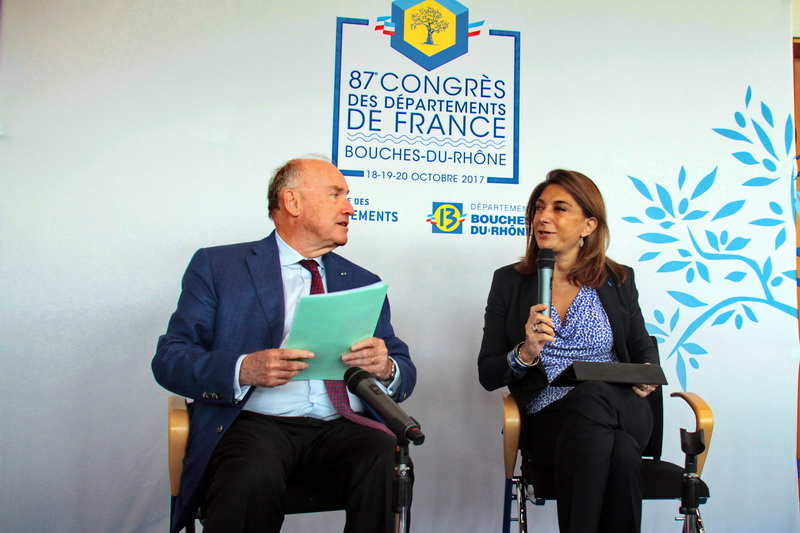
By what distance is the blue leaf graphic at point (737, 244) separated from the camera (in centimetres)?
353

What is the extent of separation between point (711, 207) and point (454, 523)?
6.91 feet

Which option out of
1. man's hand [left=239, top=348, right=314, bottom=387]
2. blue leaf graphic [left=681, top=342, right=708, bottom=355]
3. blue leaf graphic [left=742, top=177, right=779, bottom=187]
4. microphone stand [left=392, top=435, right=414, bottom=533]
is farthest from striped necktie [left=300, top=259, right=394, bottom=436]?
blue leaf graphic [left=742, top=177, right=779, bottom=187]

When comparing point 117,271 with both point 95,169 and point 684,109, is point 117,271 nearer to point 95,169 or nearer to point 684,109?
point 95,169

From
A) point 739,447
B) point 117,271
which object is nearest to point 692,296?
point 739,447

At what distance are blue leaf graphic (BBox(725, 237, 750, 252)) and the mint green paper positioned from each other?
244 centimetres

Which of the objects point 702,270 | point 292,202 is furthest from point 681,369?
point 292,202

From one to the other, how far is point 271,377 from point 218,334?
406 mm

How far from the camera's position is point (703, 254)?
11.6ft

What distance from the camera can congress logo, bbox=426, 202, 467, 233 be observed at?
11.1 feet

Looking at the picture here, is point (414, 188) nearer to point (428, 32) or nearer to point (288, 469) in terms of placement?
point (428, 32)

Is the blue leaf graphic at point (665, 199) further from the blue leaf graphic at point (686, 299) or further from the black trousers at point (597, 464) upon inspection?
the black trousers at point (597, 464)

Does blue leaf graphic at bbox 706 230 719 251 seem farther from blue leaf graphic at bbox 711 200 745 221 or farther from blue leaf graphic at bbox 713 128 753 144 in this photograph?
blue leaf graphic at bbox 713 128 753 144

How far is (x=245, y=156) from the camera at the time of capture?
130 inches

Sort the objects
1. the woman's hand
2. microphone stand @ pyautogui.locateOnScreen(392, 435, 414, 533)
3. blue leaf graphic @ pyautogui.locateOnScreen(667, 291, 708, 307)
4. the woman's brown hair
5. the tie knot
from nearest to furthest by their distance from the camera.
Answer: microphone stand @ pyautogui.locateOnScreen(392, 435, 414, 533) → the woman's hand → the tie knot → the woman's brown hair → blue leaf graphic @ pyautogui.locateOnScreen(667, 291, 708, 307)
